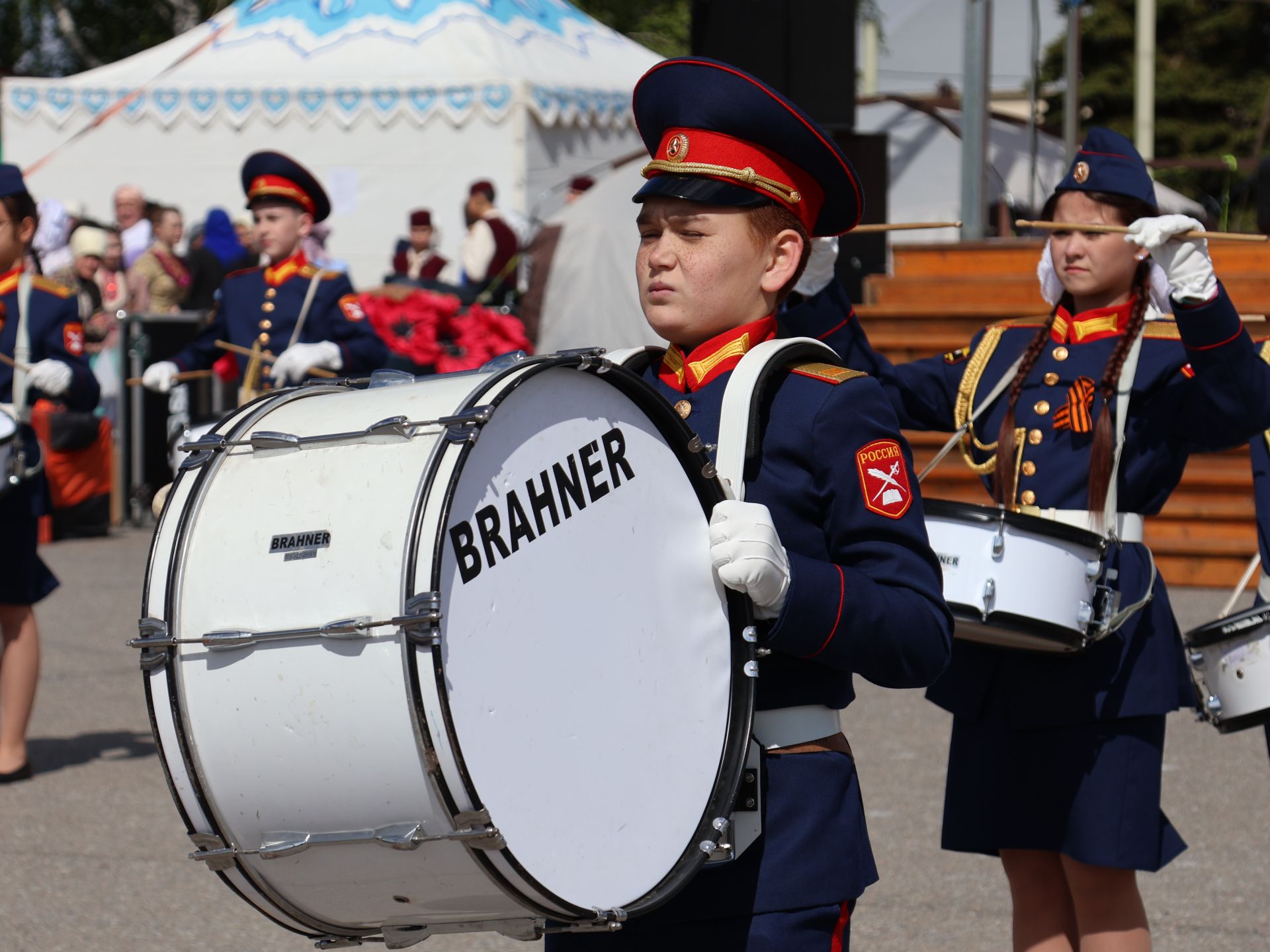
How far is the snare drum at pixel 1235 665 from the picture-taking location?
3.82 metres

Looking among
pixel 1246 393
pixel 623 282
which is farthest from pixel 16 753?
pixel 623 282

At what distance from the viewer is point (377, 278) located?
55.3ft

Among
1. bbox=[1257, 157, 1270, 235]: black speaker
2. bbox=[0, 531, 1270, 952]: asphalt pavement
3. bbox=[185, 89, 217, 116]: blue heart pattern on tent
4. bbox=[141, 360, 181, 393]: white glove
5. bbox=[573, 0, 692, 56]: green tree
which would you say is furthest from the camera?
bbox=[573, 0, 692, 56]: green tree

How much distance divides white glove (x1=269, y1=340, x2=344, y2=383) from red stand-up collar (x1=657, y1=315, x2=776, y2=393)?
4111 mm

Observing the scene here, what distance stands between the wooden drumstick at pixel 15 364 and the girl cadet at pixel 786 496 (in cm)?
389

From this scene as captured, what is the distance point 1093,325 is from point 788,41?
4.22 meters

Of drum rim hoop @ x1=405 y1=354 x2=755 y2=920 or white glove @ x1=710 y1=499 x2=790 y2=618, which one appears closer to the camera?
drum rim hoop @ x1=405 y1=354 x2=755 y2=920

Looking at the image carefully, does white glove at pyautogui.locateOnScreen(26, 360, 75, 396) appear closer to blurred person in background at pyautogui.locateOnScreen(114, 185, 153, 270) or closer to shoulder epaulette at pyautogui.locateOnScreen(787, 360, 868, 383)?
shoulder epaulette at pyautogui.locateOnScreen(787, 360, 868, 383)

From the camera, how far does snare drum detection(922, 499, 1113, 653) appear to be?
344 cm

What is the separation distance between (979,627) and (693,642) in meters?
1.30

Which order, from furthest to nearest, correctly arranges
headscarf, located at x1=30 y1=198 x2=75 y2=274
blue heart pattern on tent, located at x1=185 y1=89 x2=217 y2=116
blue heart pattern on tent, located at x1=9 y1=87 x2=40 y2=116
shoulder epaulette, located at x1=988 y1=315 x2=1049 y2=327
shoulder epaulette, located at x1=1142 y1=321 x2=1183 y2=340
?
blue heart pattern on tent, located at x1=9 y1=87 x2=40 y2=116 → blue heart pattern on tent, located at x1=185 y1=89 x2=217 y2=116 → headscarf, located at x1=30 y1=198 x2=75 y2=274 → shoulder epaulette, located at x1=988 y1=315 x2=1049 y2=327 → shoulder epaulette, located at x1=1142 y1=321 x2=1183 y2=340

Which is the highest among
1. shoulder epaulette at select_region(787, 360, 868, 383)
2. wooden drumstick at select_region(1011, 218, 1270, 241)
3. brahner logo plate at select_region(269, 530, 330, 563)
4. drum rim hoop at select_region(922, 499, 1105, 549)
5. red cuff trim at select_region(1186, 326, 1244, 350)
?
wooden drumstick at select_region(1011, 218, 1270, 241)

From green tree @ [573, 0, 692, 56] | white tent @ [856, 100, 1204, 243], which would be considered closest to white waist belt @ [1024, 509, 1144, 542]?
white tent @ [856, 100, 1204, 243]

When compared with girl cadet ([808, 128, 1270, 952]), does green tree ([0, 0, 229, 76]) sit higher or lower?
higher
